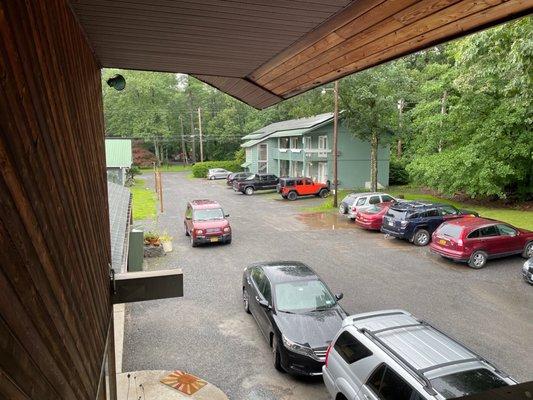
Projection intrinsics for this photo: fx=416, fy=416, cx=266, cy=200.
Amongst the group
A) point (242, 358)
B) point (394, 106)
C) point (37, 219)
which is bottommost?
point (242, 358)

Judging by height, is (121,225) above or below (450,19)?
below

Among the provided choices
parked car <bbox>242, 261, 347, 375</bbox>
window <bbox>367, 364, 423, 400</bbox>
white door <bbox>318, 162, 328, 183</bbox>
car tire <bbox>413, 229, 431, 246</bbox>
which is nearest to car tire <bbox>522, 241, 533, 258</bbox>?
car tire <bbox>413, 229, 431, 246</bbox>

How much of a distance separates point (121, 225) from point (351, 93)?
19214 millimetres

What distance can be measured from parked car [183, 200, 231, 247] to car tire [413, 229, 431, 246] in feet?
25.1

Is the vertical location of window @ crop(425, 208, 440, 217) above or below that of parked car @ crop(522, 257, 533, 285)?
above

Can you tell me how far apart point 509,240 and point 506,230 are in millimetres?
354

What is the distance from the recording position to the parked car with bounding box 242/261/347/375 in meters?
7.45

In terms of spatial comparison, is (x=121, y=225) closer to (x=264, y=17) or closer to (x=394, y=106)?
(x=264, y=17)

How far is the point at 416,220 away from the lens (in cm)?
1706

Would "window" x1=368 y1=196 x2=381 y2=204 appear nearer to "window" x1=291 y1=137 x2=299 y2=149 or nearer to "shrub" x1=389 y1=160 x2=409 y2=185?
"shrub" x1=389 y1=160 x2=409 y2=185

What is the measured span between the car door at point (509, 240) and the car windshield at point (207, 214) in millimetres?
10601

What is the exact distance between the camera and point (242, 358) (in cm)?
837

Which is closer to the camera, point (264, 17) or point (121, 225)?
point (264, 17)

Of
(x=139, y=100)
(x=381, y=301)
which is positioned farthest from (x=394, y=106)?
(x=139, y=100)
